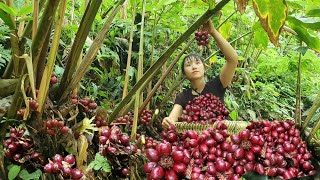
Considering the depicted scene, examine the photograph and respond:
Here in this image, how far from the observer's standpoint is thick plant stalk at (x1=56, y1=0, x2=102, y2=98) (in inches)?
39.9

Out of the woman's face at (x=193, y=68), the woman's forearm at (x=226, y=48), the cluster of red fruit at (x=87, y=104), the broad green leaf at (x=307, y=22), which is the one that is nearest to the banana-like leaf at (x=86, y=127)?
the cluster of red fruit at (x=87, y=104)

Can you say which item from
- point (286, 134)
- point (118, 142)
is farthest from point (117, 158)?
point (286, 134)

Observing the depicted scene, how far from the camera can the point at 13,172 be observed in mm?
945

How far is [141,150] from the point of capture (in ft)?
3.38

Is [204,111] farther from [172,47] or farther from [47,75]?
[47,75]

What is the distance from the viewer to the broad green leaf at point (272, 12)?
814 millimetres

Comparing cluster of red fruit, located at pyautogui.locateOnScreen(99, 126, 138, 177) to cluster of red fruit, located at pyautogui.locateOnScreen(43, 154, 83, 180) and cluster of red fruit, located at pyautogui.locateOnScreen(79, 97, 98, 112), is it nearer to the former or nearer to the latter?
cluster of red fruit, located at pyautogui.locateOnScreen(43, 154, 83, 180)

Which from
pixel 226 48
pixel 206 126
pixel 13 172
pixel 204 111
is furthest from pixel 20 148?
pixel 226 48

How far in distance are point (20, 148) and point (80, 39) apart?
1.22 feet

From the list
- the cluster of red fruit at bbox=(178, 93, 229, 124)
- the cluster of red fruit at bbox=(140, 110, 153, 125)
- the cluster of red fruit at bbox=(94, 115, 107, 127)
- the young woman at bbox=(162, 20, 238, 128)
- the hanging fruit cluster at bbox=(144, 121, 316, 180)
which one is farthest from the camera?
the young woman at bbox=(162, 20, 238, 128)

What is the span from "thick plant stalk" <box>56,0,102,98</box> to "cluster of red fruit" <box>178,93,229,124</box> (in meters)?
0.92

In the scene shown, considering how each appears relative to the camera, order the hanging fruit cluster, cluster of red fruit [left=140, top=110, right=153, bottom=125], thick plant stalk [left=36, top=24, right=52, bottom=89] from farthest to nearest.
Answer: cluster of red fruit [left=140, top=110, right=153, bottom=125] → thick plant stalk [left=36, top=24, right=52, bottom=89] → the hanging fruit cluster

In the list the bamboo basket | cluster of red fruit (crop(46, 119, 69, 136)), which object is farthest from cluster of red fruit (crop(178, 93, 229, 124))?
cluster of red fruit (crop(46, 119, 69, 136))

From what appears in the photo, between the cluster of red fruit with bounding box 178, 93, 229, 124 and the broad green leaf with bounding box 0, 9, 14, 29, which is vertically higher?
the broad green leaf with bounding box 0, 9, 14, 29
